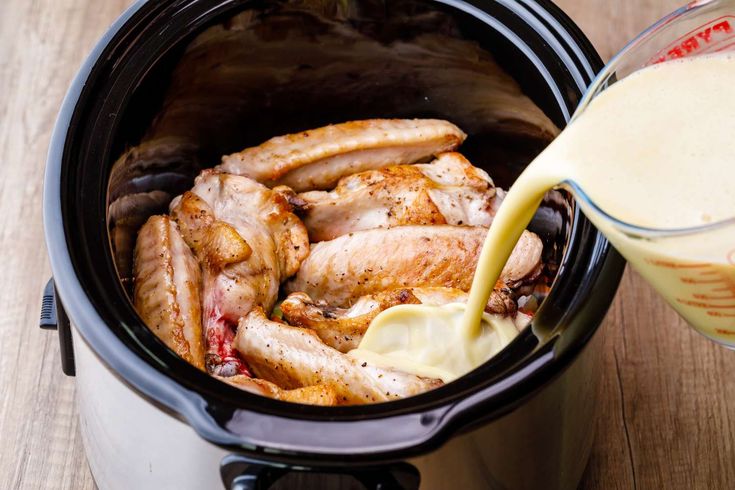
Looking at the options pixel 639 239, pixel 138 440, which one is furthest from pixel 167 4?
pixel 639 239

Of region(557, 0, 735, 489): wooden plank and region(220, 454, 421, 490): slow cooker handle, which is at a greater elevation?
region(220, 454, 421, 490): slow cooker handle

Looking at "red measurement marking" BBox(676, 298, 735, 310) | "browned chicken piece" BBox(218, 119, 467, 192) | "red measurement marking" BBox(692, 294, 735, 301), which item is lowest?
"red measurement marking" BBox(676, 298, 735, 310)

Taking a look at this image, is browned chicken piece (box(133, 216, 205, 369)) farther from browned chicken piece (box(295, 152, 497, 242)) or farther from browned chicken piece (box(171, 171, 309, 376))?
browned chicken piece (box(295, 152, 497, 242))

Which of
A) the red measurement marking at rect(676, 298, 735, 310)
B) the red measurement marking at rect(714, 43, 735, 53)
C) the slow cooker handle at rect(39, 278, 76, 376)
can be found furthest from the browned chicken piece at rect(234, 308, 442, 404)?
the red measurement marking at rect(714, 43, 735, 53)

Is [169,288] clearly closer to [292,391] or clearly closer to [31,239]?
[292,391]

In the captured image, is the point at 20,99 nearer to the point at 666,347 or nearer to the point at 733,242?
the point at 666,347

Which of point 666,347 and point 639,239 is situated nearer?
point 639,239

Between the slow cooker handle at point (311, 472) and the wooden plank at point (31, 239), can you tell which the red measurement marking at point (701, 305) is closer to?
the slow cooker handle at point (311, 472)
